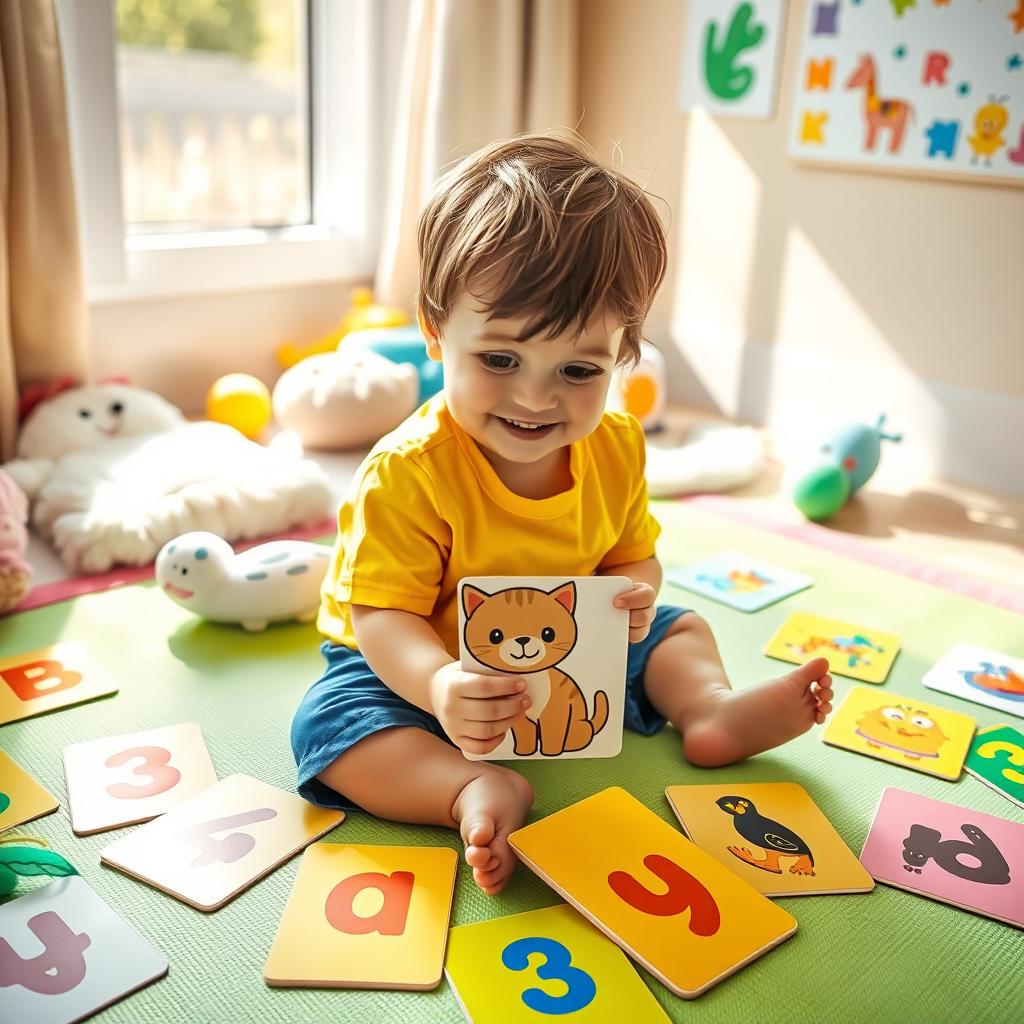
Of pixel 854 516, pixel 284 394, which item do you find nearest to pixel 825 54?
pixel 854 516

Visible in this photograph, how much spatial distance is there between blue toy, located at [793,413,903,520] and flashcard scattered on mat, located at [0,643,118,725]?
1.11 m

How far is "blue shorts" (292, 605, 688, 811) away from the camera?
1006 millimetres

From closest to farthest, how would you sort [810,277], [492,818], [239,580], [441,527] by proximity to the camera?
1. [492,818]
2. [441,527]
3. [239,580]
4. [810,277]

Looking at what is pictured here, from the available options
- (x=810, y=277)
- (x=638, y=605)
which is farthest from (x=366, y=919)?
(x=810, y=277)

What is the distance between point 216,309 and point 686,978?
1.76m

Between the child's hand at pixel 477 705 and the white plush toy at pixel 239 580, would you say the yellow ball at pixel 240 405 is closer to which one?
the white plush toy at pixel 239 580

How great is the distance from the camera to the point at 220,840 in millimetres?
963

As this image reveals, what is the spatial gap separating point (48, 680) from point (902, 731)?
0.93 meters

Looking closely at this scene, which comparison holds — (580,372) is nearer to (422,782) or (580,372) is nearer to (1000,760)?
(422,782)

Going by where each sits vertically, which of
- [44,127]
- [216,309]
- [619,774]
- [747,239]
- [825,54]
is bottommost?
[619,774]

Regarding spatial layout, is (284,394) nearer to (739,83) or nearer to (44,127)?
(44,127)

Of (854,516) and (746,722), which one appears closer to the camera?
(746,722)

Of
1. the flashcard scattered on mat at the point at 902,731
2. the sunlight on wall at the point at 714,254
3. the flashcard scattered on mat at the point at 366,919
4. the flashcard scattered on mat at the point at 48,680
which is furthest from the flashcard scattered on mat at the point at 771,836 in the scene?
the sunlight on wall at the point at 714,254

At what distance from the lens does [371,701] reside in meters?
1.04
